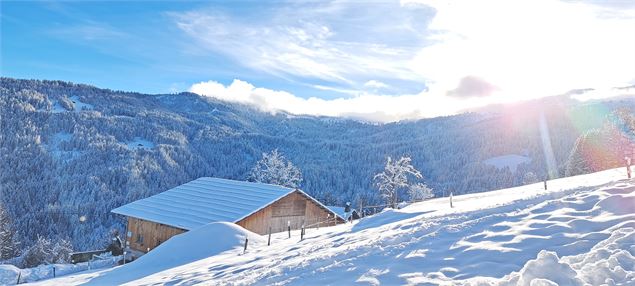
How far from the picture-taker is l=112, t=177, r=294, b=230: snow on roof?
29.2 meters

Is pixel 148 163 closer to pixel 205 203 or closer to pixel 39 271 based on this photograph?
pixel 205 203

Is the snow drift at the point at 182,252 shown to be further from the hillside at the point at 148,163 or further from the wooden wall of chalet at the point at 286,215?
the hillside at the point at 148,163

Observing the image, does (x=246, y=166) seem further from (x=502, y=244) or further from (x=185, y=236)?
(x=502, y=244)

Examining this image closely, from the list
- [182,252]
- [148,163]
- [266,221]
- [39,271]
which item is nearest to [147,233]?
[39,271]

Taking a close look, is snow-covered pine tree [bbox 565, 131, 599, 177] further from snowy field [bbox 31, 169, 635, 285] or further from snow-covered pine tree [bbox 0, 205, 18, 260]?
snow-covered pine tree [bbox 0, 205, 18, 260]

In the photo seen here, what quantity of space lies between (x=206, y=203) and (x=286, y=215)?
613cm

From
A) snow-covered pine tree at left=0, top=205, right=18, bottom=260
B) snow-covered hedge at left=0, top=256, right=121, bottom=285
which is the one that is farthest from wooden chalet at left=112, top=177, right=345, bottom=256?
snow-covered pine tree at left=0, top=205, right=18, bottom=260

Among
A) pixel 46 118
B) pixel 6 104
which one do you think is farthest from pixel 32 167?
pixel 6 104

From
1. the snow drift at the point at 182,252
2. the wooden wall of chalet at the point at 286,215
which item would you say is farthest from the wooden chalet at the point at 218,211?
the snow drift at the point at 182,252

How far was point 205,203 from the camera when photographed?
31984 mm

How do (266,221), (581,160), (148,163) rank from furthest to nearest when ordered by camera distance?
A: (148,163)
(581,160)
(266,221)

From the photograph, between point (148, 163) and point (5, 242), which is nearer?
point (5, 242)

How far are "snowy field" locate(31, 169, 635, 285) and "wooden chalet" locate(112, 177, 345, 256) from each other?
48.0 feet

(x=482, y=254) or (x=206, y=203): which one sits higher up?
(x=206, y=203)
